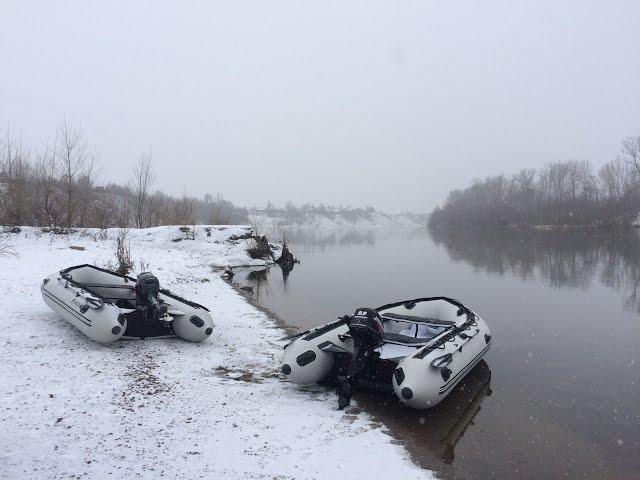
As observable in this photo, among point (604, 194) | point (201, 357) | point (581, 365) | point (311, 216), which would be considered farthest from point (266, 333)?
point (311, 216)

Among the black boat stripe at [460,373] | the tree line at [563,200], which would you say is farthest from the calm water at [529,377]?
the tree line at [563,200]

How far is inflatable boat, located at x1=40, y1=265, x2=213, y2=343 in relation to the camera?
18.5 ft

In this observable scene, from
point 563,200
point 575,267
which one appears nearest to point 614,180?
point 563,200

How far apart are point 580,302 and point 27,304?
13.0 metres

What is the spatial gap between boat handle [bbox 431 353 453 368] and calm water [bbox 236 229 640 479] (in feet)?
2.17

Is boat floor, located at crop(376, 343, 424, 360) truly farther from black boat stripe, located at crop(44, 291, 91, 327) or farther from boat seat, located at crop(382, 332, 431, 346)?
black boat stripe, located at crop(44, 291, 91, 327)

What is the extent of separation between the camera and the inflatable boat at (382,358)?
468 cm

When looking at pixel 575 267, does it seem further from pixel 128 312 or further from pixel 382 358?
pixel 128 312

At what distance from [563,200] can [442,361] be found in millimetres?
68538

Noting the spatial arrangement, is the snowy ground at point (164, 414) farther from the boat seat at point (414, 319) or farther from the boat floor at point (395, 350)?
the boat seat at point (414, 319)

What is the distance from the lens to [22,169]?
1681cm

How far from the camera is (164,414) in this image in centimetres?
404

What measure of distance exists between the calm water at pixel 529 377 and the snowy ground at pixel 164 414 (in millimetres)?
797

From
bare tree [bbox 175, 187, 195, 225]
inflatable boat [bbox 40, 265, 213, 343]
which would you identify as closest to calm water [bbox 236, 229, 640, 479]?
inflatable boat [bbox 40, 265, 213, 343]
